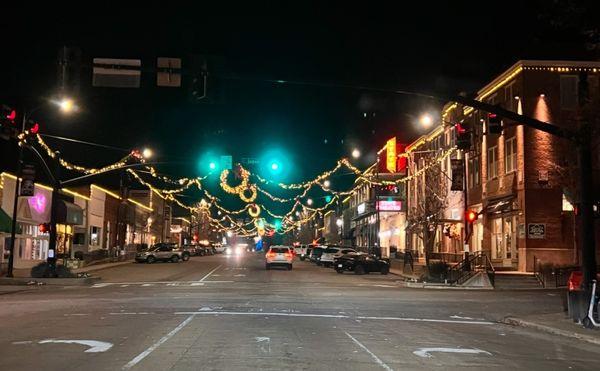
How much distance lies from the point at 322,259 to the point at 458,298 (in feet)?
91.2

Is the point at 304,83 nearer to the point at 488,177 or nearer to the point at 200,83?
the point at 200,83

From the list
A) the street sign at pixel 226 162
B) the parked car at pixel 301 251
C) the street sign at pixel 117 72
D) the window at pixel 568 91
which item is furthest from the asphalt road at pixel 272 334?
the parked car at pixel 301 251

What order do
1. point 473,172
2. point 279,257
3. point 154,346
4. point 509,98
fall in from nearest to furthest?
1. point 154,346
2. point 509,98
3. point 473,172
4. point 279,257

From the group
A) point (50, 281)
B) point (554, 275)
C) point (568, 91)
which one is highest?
point (568, 91)

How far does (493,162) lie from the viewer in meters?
38.9

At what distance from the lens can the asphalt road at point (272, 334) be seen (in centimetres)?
1027

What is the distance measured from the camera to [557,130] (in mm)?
16453

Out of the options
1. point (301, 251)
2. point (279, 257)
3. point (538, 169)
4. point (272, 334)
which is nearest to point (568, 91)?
point (538, 169)

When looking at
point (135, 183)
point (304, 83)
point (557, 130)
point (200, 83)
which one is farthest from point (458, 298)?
point (135, 183)

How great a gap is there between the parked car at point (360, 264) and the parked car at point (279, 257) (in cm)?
422

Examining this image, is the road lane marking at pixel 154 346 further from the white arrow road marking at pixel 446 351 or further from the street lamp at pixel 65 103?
the street lamp at pixel 65 103

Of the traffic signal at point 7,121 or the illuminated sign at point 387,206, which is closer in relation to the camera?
the traffic signal at point 7,121

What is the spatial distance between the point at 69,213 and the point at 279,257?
15851 mm

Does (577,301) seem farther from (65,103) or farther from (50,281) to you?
(50,281)
